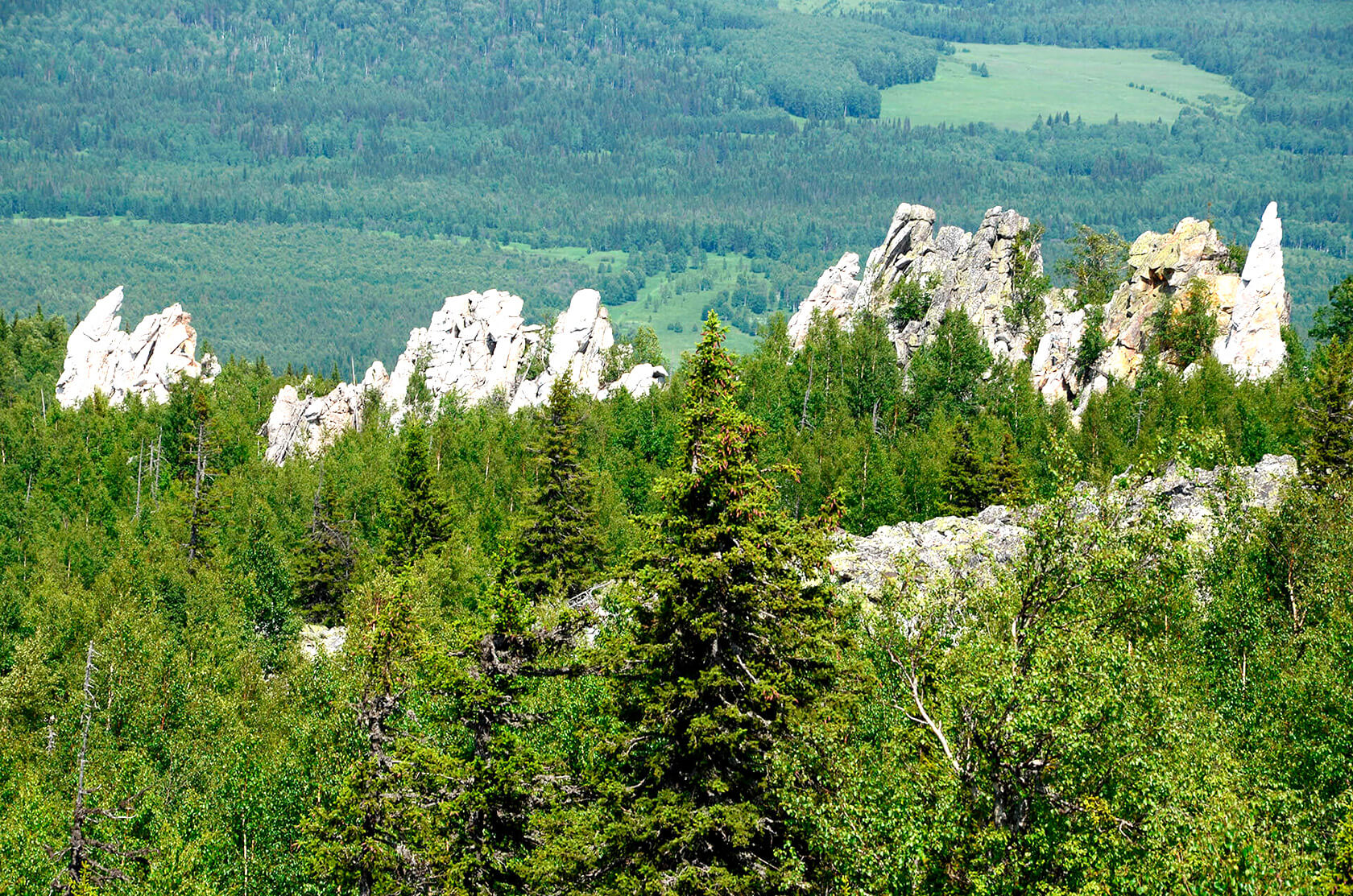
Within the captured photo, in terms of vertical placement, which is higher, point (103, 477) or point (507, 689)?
point (507, 689)

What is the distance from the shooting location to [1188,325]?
122 metres

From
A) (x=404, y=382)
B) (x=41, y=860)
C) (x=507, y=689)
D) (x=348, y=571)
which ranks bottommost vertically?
(x=404, y=382)

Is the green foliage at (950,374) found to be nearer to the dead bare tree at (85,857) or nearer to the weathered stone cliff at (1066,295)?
the weathered stone cliff at (1066,295)

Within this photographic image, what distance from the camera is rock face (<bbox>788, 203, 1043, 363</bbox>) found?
5600 inches

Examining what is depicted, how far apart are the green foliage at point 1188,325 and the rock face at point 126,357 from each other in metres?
126

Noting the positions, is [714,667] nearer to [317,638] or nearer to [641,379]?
[317,638]

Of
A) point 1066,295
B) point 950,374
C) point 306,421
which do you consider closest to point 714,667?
point 950,374

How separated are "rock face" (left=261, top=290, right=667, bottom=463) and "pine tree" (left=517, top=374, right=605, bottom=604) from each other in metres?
71.9

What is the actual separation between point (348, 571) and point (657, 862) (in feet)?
211

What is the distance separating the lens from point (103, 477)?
4798 inches

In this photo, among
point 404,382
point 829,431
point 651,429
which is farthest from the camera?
point 404,382

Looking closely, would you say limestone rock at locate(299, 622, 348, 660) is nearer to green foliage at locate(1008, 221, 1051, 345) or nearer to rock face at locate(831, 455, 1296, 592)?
rock face at locate(831, 455, 1296, 592)

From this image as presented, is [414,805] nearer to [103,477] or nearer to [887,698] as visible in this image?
[887,698]

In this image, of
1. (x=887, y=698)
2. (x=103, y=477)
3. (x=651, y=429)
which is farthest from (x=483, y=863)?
(x=103, y=477)
